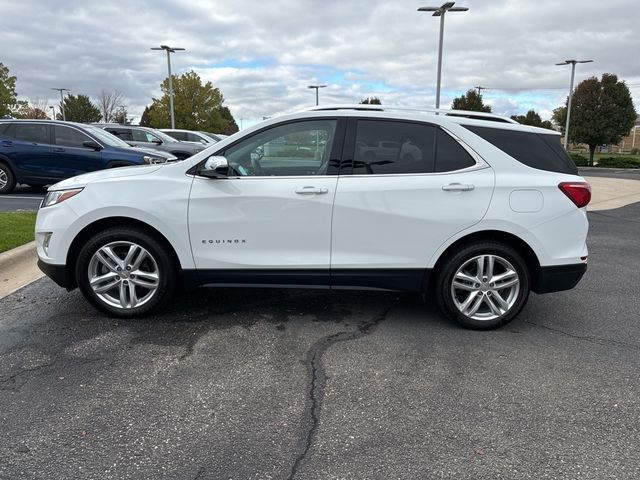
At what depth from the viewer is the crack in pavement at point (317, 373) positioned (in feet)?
8.76

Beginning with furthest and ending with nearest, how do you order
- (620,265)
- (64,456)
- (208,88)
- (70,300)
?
(208,88) → (620,265) → (70,300) → (64,456)

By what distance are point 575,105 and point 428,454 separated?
4696 centimetres

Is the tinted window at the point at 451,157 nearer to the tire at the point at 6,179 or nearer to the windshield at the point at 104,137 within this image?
the windshield at the point at 104,137

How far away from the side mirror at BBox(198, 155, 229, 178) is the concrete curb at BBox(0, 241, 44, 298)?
254 centimetres

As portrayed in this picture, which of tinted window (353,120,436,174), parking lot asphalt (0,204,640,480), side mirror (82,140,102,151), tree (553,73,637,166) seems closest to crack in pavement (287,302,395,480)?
parking lot asphalt (0,204,640,480)

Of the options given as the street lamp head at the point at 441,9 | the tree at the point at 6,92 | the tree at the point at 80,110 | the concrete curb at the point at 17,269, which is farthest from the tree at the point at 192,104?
the concrete curb at the point at 17,269

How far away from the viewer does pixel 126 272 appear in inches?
165

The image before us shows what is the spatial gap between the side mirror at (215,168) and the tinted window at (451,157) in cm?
166

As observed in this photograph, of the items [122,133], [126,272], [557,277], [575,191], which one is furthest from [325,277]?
[122,133]

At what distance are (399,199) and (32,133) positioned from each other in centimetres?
1030

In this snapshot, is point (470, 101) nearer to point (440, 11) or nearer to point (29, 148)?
point (440, 11)

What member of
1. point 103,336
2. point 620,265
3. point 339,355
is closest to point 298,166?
point 339,355

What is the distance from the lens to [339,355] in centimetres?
373

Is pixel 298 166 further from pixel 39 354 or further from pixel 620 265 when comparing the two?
pixel 620 265
